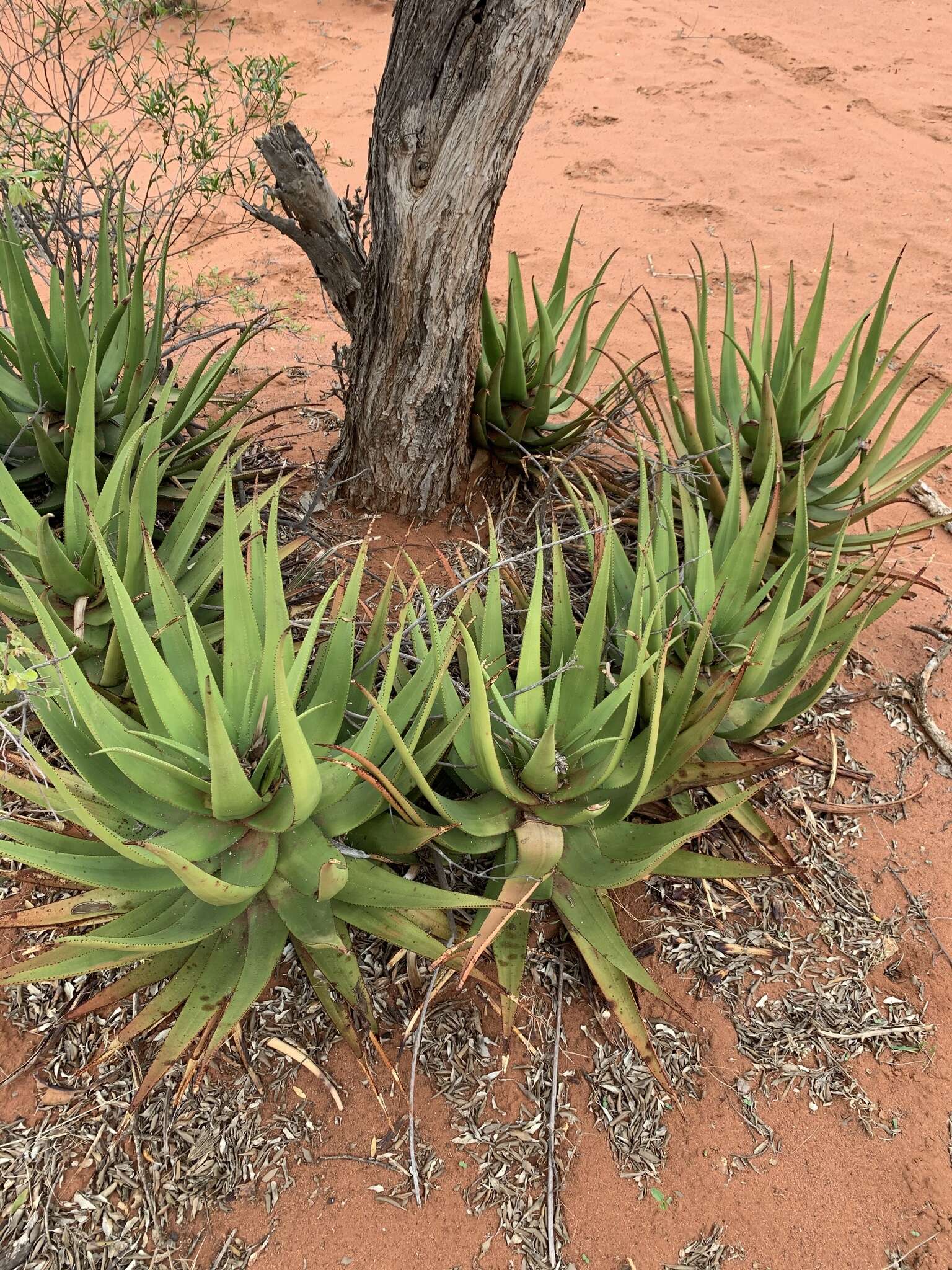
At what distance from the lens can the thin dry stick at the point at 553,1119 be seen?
1.48 metres

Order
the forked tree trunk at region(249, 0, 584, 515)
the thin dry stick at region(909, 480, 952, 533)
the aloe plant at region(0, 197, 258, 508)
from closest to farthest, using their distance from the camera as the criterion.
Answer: the forked tree trunk at region(249, 0, 584, 515), the aloe plant at region(0, 197, 258, 508), the thin dry stick at region(909, 480, 952, 533)

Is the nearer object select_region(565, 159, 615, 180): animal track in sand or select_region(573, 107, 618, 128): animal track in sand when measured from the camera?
select_region(565, 159, 615, 180): animal track in sand

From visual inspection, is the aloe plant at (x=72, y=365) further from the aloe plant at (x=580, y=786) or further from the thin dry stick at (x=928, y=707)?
the thin dry stick at (x=928, y=707)

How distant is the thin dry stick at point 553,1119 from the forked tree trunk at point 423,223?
151 centimetres

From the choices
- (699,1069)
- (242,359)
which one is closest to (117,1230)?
(699,1069)

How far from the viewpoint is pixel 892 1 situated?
8.44m

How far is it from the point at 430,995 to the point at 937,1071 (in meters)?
1.02

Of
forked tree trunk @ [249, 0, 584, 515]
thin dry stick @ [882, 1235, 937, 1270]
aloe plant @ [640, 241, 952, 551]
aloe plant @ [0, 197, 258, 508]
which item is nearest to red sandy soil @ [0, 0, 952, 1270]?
thin dry stick @ [882, 1235, 937, 1270]

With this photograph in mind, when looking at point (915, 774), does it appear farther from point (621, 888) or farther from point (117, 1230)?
point (117, 1230)

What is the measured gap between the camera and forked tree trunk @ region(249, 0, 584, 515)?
203 cm

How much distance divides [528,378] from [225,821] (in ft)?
5.77

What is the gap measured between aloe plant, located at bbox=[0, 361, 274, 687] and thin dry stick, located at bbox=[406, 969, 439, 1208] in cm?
93

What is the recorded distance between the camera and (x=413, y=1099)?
1.56m

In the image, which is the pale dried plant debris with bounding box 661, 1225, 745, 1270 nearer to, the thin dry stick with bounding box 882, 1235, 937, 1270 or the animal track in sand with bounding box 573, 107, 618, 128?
the thin dry stick with bounding box 882, 1235, 937, 1270
